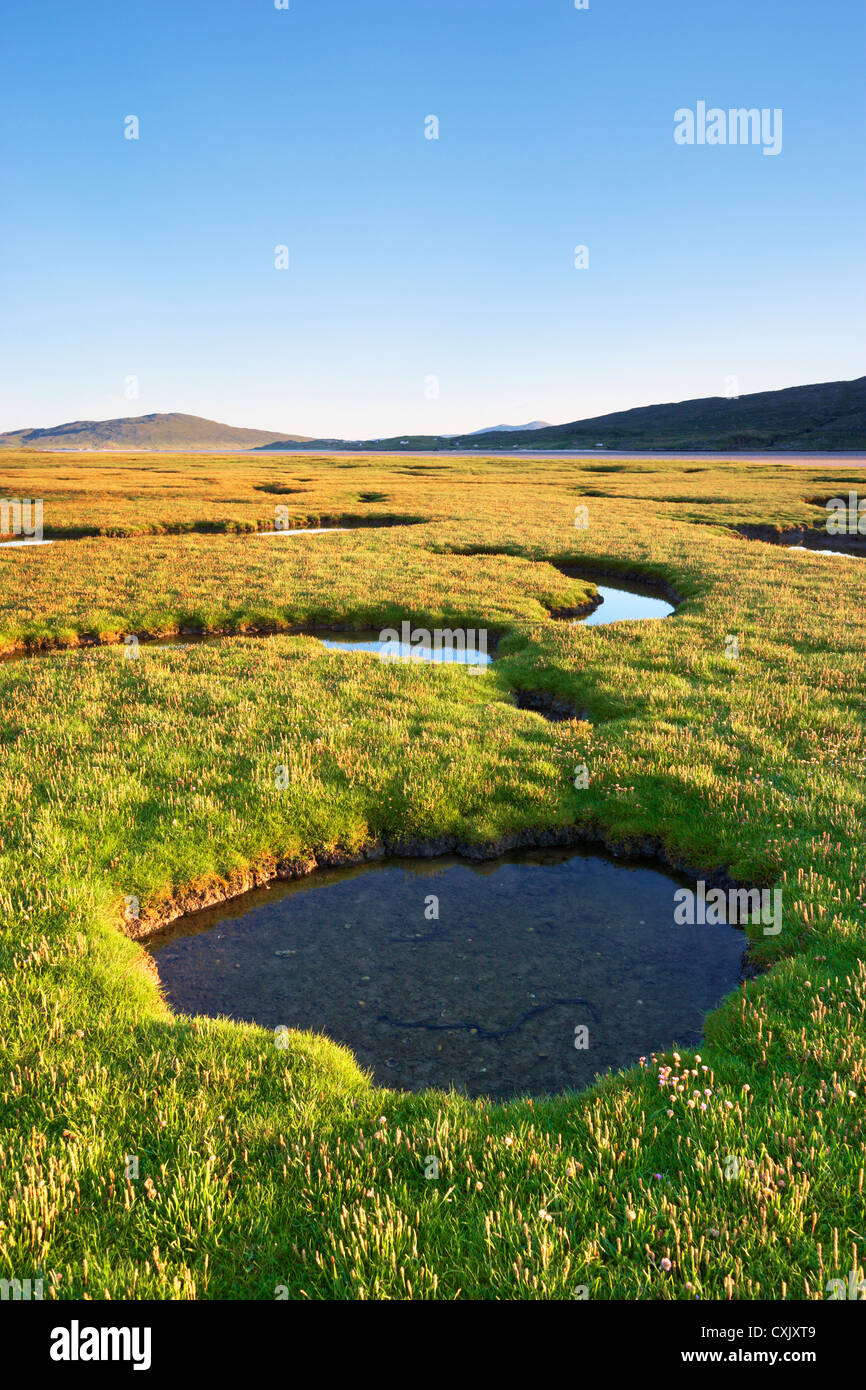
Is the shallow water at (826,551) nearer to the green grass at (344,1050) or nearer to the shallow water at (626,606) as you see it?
the shallow water at (626,606)

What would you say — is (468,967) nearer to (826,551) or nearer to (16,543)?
(16,543)

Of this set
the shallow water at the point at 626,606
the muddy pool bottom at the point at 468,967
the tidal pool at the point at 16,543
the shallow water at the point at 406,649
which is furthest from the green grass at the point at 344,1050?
the tidal pool at the point at 16,543

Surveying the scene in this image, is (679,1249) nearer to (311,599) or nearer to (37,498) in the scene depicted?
(311,599)

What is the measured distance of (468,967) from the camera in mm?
8422

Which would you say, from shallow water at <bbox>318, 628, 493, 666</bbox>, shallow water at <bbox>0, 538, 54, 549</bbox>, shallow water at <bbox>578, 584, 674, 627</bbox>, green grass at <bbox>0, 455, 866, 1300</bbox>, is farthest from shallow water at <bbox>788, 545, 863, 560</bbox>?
shallow water at <bbox>0, 538, 54, 549</bbox>

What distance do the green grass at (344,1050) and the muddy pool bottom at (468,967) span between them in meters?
0.57

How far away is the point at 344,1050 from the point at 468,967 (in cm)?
189

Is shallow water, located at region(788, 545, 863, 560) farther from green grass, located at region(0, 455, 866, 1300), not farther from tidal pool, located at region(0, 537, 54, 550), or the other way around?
tidal pool, located at region(0, 537, 54, 550)

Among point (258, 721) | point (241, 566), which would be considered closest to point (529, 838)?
point (258, 721)

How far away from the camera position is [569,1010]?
25.4 feet

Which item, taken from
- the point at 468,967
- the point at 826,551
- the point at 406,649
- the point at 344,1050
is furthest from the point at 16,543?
the point at 826,551

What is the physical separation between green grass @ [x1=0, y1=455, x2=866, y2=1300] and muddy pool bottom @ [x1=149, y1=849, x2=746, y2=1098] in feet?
1.85

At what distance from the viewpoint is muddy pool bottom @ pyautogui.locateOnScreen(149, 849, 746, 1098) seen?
7219 mm

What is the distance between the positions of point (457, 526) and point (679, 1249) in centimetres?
4062
